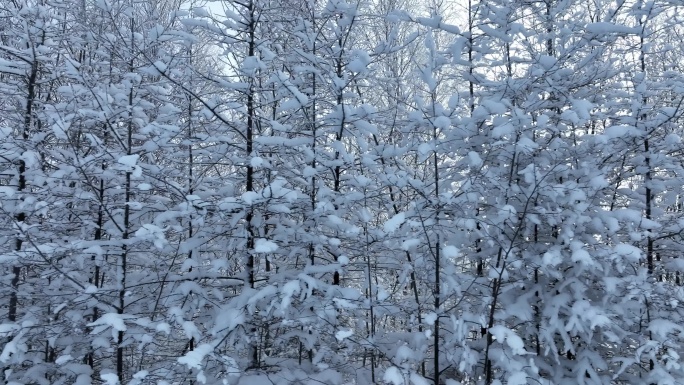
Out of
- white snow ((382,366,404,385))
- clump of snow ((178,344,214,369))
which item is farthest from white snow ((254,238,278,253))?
white snow ((382,366,404,385))

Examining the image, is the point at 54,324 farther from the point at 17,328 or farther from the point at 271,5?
the point at 271,5

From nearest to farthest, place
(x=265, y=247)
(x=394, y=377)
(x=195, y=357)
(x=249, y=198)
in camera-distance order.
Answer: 1. (x=195, y=357)
2. (x=394, y=377)
3. (x=265, y=247)
4. (x=249, y=198)

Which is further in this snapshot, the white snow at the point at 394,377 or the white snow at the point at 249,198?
the white snow at the point at 249,198

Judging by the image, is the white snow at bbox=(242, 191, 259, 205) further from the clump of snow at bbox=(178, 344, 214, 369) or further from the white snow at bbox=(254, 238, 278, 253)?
the clump of snow at bbox=(178, 344, 214, 369)

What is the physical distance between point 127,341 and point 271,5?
376cm

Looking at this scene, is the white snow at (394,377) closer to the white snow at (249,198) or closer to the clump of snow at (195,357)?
the clump of snow at (195,357)

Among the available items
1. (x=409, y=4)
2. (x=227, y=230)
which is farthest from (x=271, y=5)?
(x=409, y=4)

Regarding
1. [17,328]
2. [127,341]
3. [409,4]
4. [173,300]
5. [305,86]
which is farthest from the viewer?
[409,4]

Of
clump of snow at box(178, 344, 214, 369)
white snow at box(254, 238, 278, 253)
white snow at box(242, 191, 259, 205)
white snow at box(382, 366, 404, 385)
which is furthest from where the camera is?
white snow at box(242, 191, 259, 205)

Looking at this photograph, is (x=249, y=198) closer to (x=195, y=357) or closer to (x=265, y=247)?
(x=265, y=247)

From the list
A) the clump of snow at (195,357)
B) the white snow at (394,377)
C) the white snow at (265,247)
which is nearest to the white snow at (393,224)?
the white snow at (265,247)

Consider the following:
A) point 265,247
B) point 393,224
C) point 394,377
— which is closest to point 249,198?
point 265,247

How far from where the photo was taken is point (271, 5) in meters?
5.20

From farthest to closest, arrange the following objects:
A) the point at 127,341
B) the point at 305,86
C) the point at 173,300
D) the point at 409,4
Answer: the point at 409,4 → the point at 305,86 → the point at 173,300 → the point at 127,341
